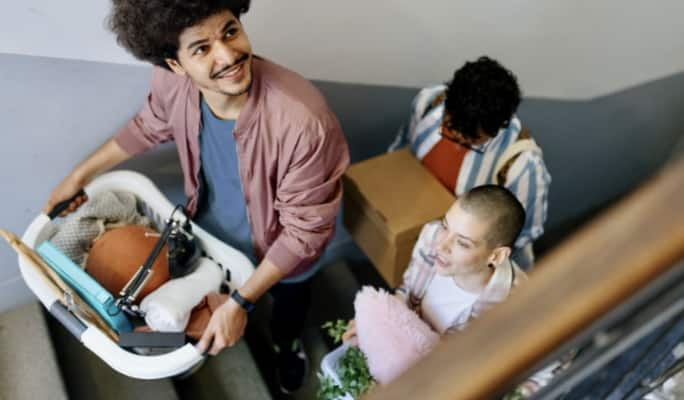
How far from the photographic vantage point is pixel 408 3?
208 cm

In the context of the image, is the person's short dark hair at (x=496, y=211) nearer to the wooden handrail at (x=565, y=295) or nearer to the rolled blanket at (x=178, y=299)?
the rolled blanket at (x=178, y=299)

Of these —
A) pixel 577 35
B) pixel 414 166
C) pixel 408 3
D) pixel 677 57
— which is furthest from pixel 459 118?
pixel 677 57

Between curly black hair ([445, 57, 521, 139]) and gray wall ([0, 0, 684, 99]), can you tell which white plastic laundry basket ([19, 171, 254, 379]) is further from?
curly black hair ([445, 57, 521, 139])

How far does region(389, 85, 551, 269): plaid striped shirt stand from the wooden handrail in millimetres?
1605

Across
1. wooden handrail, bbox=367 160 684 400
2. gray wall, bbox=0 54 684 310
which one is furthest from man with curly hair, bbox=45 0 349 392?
wooden handrail, bbox=367 160 684 400

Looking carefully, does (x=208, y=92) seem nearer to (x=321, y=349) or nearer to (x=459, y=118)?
(x=459, y=118)

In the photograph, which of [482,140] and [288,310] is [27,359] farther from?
[482,140]

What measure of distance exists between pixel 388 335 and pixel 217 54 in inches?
30.9

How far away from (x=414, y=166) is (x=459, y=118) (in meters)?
0.33

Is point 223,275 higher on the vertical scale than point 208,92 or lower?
lower

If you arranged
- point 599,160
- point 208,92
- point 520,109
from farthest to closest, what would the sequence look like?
point 599,160 → point 520,109 → point 208,92

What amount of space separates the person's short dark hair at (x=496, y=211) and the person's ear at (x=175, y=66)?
784 mm

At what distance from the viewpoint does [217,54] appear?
138cm

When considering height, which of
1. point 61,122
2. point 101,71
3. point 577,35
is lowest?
point 61,122
